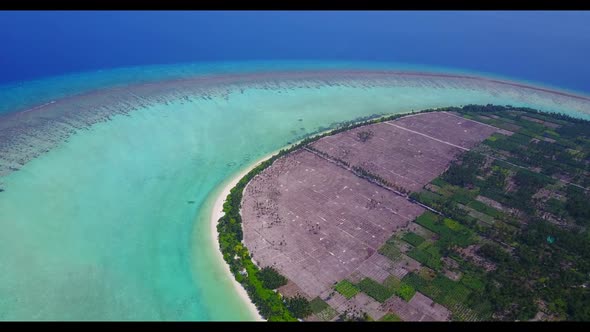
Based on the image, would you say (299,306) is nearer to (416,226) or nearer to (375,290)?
(375,290)

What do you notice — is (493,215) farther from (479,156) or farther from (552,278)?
(479,156)

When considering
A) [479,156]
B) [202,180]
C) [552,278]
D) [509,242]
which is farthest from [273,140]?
[552,278]

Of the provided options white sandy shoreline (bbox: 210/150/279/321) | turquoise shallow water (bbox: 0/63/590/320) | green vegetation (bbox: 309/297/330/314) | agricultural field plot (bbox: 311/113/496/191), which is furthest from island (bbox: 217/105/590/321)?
turquoise shallow water (bbox: 0/63/590/320)

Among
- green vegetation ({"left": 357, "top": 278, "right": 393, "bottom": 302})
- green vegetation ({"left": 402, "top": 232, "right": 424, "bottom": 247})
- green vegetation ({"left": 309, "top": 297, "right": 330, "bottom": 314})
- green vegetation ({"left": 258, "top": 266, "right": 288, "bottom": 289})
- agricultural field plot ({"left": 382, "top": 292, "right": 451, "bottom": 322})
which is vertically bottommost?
agricultural field plot ({"left": 382, "top": 292, "right": 451, "bottom": 322})

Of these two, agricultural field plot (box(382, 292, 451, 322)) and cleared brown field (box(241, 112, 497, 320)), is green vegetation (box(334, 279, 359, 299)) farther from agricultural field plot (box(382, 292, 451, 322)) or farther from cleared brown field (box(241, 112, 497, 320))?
agricultural field plot (box(382, 292, 451, 322))

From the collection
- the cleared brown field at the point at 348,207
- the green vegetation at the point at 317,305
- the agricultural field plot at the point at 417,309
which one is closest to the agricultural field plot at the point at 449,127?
the cleared brown field at the point at 348,207

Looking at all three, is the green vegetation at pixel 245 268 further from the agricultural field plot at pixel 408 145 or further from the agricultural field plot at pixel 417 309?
the agricultural field plot at pixel 408 145
